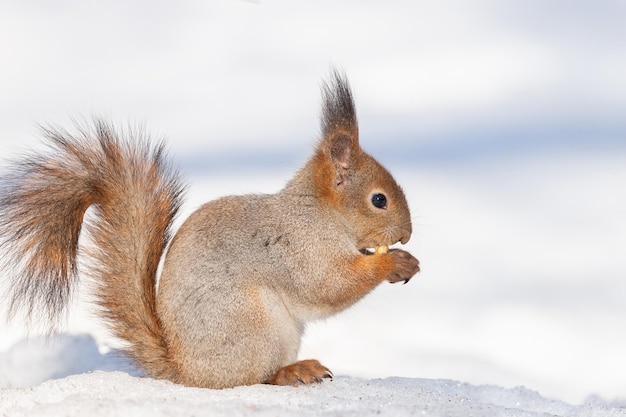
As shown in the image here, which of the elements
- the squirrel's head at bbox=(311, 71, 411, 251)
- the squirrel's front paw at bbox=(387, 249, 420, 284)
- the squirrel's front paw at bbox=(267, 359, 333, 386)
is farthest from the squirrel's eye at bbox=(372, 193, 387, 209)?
the squirrel's front paw at bbox=(267, 359, 333, 386)

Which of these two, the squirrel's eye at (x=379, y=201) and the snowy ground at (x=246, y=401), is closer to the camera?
the snowy ground at (x=246, y=401)

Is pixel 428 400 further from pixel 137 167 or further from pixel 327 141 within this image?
pixel 137 167

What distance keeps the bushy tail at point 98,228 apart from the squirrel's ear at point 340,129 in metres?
0.77

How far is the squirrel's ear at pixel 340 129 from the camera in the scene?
16.7ft

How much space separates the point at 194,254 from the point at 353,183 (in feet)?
2.73

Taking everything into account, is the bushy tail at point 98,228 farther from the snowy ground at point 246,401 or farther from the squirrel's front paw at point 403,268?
the squirrel's front paw at point 403,268

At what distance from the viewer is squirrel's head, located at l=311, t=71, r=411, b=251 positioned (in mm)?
5055

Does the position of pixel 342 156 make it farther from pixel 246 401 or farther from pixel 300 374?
pixel 246 401

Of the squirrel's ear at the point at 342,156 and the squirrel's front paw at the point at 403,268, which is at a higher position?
the squirrel's ear at the point at 342,156

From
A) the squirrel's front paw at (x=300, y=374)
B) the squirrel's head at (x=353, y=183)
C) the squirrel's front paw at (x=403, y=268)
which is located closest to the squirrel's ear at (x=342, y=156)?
the squirrel's head at (x=353, y=183)

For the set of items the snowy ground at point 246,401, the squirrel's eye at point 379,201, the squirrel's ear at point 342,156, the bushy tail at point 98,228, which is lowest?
the snowy ground at point 246,401

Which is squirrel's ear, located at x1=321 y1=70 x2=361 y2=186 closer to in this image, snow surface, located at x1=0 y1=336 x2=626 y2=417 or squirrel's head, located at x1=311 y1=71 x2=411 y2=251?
Result: squirrel's head, located at x1=311 y1=71 x2=411 y2=251

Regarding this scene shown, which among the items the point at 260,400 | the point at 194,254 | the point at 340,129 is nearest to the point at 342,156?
the point at 340,129

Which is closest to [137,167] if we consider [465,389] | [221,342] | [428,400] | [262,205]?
[262,205]
